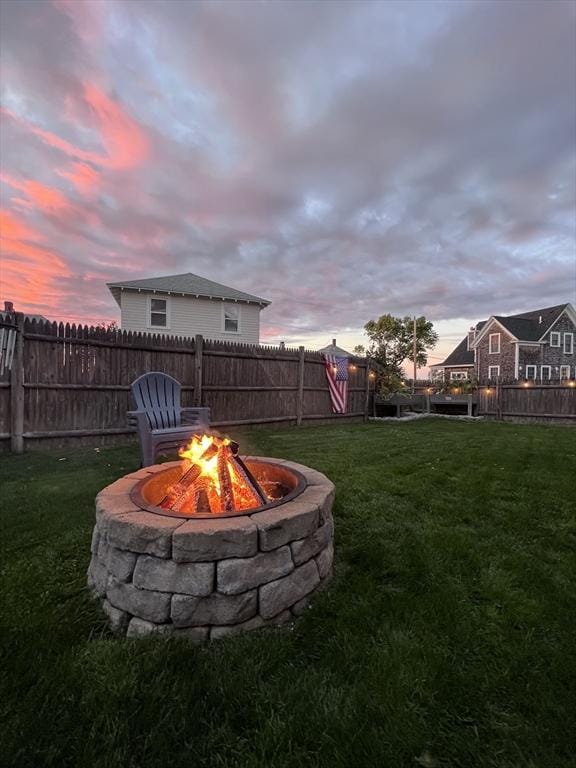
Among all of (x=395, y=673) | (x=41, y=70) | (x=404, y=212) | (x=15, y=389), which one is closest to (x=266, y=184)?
(x=41, y=70)

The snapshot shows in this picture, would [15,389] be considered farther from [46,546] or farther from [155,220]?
[155,220]

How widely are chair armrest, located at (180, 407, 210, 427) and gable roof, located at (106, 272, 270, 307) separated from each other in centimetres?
962

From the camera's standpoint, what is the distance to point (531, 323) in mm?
23156

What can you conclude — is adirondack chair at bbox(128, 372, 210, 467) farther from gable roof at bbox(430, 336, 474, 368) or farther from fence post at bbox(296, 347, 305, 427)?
gable roof at bbox(430, 336, 474, 368)

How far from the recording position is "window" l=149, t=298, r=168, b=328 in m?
13.2

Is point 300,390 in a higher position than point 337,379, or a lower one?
lower

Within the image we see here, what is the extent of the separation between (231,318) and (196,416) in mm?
10270

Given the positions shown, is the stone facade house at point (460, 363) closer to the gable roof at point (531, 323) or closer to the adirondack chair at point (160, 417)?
the gable roof at point (531, 323)

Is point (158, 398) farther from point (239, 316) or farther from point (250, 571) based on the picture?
point (239, 316)

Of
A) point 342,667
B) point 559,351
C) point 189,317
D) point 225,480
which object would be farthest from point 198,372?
point 559,351

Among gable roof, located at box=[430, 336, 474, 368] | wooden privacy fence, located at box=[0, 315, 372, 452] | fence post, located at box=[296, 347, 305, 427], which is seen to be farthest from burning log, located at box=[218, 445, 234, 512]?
gable roof, located at box=[430, 336, 474, 368]

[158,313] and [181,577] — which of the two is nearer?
[181,577]

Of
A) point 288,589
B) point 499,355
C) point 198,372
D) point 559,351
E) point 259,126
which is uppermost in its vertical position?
point 259,126

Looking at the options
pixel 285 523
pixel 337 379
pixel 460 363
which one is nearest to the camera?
pixel 285 523
